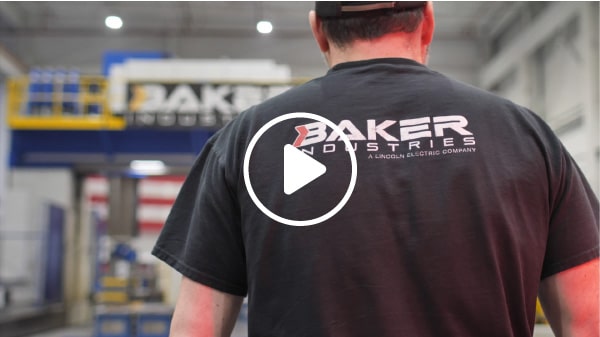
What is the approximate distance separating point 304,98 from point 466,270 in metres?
0.39

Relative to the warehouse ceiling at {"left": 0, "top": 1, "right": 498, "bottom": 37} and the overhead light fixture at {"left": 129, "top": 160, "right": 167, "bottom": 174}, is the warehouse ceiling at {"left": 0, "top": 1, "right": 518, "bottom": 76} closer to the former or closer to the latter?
the warehouse ceiling at {"left": 0, "top": 1, "right": 498, "bottom": 37}

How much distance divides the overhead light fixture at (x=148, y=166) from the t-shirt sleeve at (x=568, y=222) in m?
11.4

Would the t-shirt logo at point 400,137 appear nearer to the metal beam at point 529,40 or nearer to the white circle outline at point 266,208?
the white circle outline at point 266,208

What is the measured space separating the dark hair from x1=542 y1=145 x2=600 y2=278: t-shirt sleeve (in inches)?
13.1

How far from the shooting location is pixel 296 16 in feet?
52.5

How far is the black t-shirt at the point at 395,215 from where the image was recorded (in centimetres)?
99

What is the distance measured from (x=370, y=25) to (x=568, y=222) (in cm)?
47

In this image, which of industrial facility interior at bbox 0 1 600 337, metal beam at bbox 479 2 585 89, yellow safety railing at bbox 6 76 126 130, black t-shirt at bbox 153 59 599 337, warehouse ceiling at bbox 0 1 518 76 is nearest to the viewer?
black t-shirt at bbox 153 59 599 337

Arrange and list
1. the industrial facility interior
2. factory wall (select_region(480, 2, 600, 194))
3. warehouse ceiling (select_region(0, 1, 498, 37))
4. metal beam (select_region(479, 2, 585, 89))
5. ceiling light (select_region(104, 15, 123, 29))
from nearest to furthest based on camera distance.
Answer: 1. the industrial facility interior
2. factory wall (select_region(480, 2, 600, 194))
3. metal beam (select_region(479, 2, 585, 89))
4. ceiling light (select_region(104, 15, 123, 29))
5. warehouse ceiling (select_region(0, 1, 498, 37))

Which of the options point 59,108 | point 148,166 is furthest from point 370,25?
point 59,108

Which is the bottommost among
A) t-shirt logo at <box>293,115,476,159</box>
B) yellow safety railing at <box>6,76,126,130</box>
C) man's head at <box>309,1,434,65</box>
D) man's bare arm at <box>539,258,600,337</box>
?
man's bare arm at <box>539,258,600,337</box>

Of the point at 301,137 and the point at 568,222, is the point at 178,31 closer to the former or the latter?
the point at 301,137

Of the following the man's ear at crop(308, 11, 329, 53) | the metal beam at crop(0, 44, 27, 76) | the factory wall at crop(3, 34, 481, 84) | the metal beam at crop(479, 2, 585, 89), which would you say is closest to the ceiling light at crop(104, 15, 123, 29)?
the factory wall at crop(3, 34, 481, 84)

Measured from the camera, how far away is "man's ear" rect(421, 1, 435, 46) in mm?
1132
